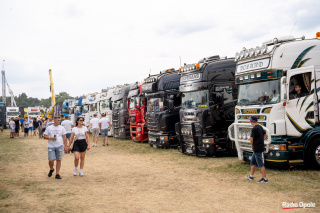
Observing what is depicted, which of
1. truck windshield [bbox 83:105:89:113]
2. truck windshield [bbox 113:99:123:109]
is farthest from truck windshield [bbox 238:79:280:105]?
truck windshield [bbox 83:105:89:113]

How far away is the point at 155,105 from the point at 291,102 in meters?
9.22

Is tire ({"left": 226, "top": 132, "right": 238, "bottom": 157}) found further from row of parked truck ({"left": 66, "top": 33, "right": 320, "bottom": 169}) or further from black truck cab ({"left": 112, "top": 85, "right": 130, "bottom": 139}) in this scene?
black truck cab ({"left": 112, "top": 85, "right": 130, "bottom": 139})

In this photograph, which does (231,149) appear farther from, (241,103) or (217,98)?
(241,103)

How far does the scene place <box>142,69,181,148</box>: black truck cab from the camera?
17.7 m

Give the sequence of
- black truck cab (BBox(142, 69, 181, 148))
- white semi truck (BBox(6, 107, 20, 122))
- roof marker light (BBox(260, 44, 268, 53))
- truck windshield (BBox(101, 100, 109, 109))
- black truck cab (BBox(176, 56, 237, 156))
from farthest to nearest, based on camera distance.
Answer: white semi truck (BBox(6, 107, 20, 122)) < truck windshield (BBox(101, 100, 109, 109)) < black truck cab (BBox(142, 69, 181, 148)) < black truck cab (BBox(176, 56, 237, 156)) < roof marker light (BBox(260, 44, 268, 53))

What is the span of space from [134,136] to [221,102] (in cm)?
980

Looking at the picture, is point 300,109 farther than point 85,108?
No

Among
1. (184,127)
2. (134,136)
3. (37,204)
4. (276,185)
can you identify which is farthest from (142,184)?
(134,136)

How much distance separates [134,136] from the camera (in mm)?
22469

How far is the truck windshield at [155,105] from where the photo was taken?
59.4ft

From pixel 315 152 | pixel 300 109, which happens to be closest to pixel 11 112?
pixel 300 109

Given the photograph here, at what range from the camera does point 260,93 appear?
10.9 metres

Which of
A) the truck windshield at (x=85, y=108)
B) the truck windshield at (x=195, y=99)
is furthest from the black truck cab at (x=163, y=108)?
the truck windshield at (x=85, y=108)

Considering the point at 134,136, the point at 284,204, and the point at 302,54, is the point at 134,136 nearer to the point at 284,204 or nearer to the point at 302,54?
the point at 302,54
